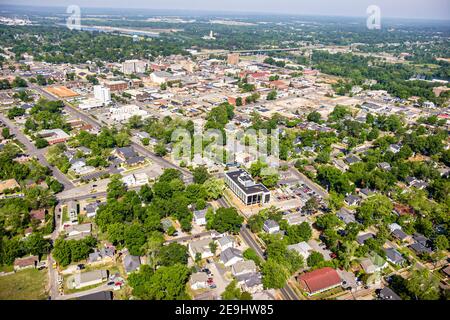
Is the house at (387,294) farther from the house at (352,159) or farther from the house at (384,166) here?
the house at (352,159)

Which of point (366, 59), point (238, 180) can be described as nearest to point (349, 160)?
point (238, 180)

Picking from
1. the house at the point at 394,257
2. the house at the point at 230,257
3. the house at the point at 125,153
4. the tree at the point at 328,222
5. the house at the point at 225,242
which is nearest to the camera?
the house at the point at 230,257

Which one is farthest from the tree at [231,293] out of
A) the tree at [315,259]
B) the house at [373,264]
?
the house at [373,264]

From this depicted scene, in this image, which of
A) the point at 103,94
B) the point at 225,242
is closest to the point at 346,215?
the point at 225,242

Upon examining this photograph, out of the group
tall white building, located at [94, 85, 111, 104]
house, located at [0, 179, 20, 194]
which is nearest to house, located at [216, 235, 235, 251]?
house, located at [0, 179, 20, 194]

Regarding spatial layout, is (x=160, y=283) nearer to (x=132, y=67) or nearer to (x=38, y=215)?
(x=38, y=215)

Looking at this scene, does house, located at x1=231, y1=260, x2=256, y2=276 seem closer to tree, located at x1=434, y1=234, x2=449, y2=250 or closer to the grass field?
the grass field
